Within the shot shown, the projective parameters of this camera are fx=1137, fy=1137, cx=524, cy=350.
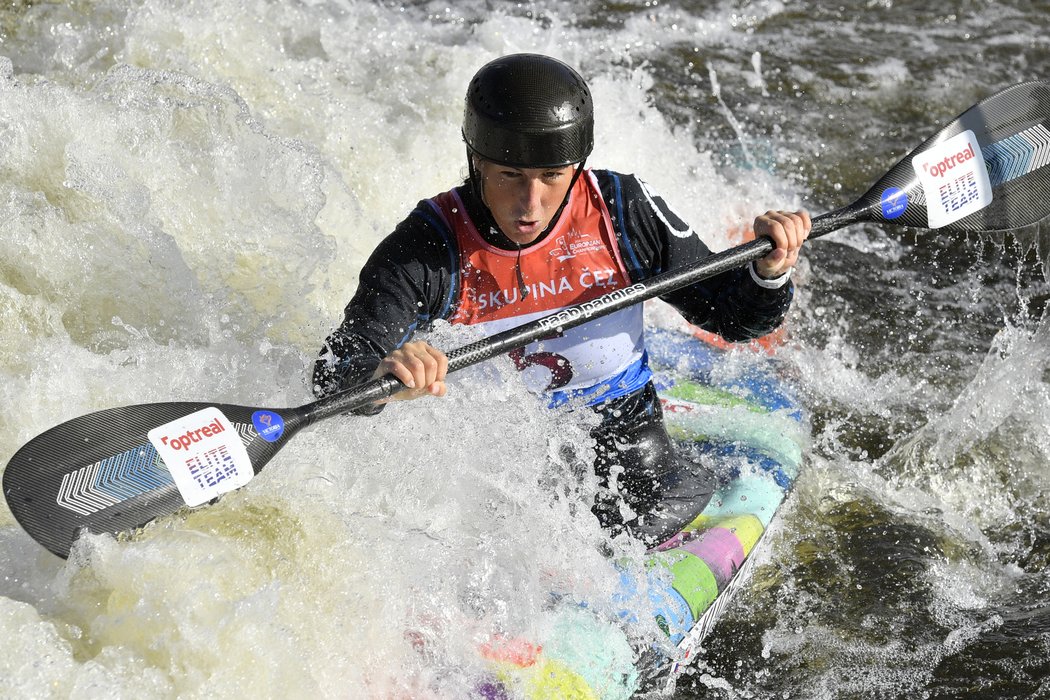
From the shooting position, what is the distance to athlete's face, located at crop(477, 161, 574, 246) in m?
2.87

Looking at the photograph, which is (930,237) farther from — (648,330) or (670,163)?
(648,330)

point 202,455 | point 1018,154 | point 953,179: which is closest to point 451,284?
point 202,455

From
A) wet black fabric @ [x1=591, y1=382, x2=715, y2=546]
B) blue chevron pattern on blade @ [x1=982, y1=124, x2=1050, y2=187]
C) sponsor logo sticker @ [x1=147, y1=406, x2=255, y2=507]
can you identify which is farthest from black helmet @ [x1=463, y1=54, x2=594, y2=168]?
blue chevron pattern on blade @ [x1=982, y1=124, x2=1050, y2=187]

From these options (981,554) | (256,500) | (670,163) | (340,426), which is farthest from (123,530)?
(670,163)

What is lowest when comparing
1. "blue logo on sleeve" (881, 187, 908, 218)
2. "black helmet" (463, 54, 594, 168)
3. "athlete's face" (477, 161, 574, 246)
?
"blue logo on sleeve" (881, 187, 908, 218)

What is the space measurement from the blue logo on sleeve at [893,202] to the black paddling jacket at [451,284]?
0.67m

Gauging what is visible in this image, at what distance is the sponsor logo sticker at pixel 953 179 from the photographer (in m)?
3.73

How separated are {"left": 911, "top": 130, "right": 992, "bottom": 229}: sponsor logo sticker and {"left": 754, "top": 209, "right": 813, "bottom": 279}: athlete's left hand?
822 mm

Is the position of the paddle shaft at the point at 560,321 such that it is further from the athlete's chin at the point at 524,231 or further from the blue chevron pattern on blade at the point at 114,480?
the blue chevron pattern on blade at the point at 114,480

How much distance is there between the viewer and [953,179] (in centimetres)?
379

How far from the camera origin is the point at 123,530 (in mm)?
2809

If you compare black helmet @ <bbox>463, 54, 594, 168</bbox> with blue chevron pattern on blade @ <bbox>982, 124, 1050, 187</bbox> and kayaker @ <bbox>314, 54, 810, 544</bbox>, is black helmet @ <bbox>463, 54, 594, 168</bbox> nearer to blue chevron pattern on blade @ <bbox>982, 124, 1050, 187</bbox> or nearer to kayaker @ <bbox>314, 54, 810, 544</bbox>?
kayaker @ <bbox>314, 54, 810, 544</bbox>

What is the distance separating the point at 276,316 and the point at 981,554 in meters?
2.68

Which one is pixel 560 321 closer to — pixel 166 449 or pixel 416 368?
pixel 416 368
